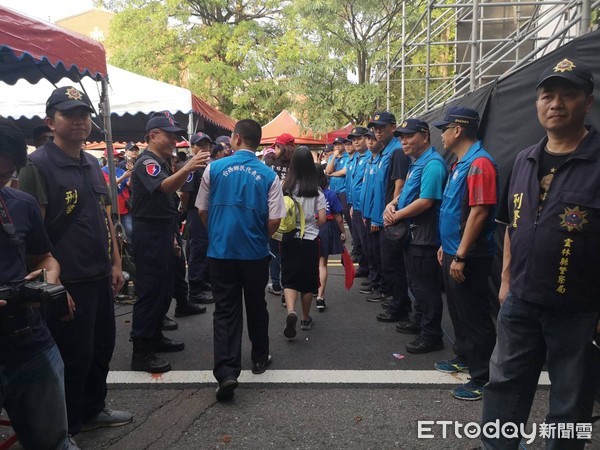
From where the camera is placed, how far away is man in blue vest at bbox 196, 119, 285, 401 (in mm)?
3303

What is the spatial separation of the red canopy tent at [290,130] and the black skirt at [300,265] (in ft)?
43.4

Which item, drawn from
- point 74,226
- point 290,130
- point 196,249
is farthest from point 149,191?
point 290,130

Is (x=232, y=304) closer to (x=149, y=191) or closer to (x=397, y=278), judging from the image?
(x=149, y=191)

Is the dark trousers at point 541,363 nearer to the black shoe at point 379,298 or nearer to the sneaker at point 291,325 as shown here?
the sneaker at point 291,325

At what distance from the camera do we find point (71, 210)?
8.48 ft

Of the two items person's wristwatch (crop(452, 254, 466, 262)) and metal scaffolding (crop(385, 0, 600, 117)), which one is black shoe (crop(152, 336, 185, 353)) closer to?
person's wristwatch (crop(452, 254, 466, 262))

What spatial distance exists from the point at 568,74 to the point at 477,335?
1841 millimetres

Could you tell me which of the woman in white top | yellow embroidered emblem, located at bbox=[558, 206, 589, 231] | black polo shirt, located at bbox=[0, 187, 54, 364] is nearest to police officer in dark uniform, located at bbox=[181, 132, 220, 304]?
the woman in white top

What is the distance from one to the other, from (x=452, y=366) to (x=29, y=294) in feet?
10.2

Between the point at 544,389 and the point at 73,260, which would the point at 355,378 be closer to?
the point at 544,389

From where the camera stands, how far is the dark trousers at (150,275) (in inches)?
143

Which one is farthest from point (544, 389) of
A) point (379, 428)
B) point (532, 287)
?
point (532, 287)

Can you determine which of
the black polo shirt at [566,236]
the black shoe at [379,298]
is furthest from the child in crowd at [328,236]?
the black polo shirt at [566,236]

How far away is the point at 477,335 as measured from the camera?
3.12 metres
